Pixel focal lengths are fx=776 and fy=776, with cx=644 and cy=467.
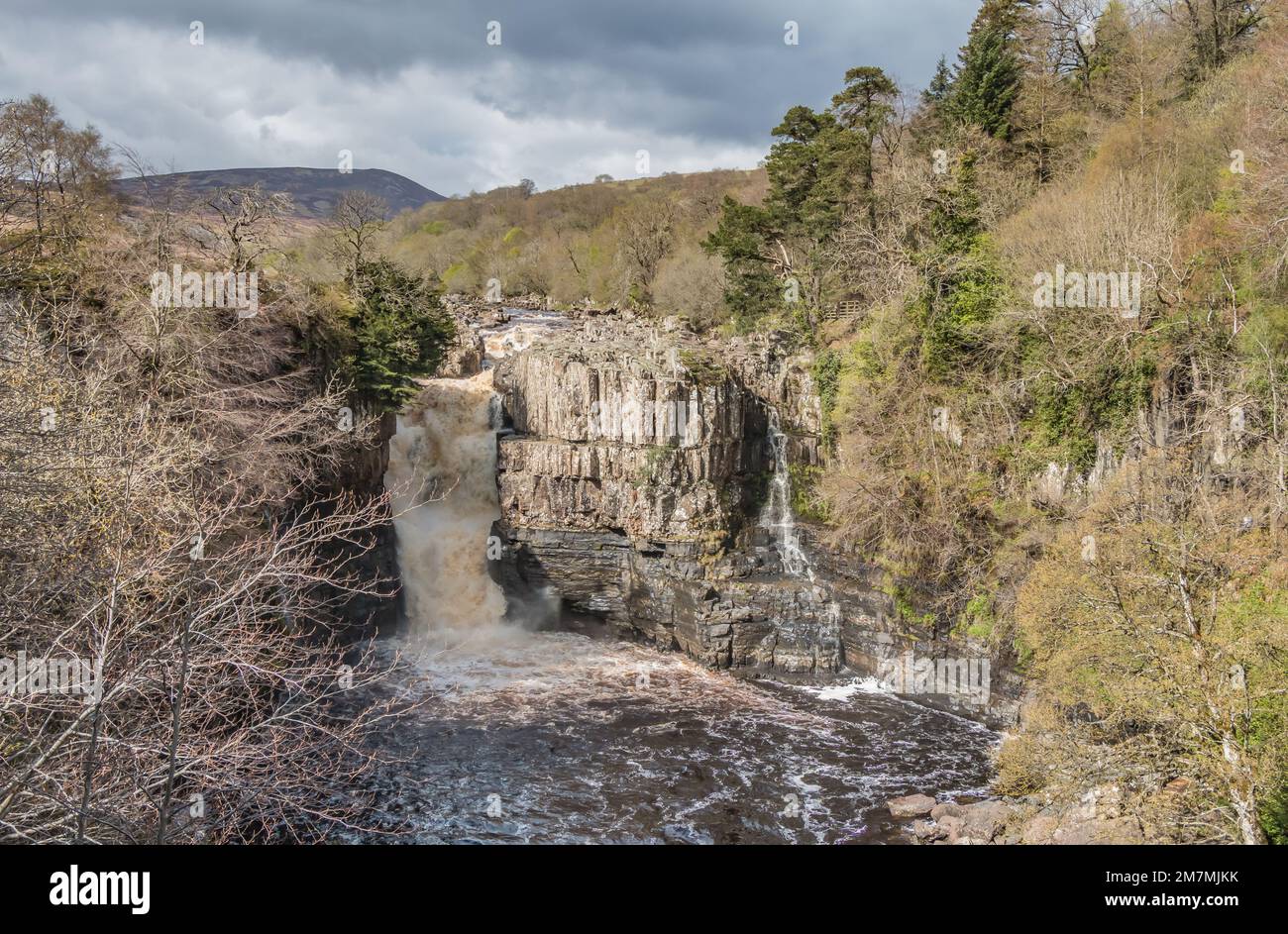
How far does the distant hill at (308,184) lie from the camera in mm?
22781


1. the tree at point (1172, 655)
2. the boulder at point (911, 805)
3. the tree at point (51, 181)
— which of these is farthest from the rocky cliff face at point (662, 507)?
the tree at point (51, 181)

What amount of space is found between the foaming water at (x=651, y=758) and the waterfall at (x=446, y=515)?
294 cm

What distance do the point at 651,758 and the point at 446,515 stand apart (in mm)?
13516

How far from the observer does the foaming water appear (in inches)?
667

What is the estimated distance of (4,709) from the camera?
24.9ft

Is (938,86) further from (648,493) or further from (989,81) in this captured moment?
(648,493)

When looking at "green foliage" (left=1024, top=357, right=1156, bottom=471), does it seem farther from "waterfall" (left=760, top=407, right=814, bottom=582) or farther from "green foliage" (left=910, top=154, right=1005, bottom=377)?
"waterfall" (left=760, top=407, right=814, bottom=582)

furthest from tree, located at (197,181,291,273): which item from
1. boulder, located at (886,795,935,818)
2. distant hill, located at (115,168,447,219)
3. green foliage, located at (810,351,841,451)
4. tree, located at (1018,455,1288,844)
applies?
tree, located at (1018,455,1288,844)

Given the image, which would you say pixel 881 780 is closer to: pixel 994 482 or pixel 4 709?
pixel 994 482

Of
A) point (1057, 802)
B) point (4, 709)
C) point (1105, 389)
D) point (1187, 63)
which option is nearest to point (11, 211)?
point (4, 709)

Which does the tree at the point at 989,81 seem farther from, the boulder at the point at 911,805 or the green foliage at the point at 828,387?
the boulder at the point at 911,805

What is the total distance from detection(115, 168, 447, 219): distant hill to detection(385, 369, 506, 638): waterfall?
8455 millimetres

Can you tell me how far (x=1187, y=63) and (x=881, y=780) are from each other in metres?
30.3

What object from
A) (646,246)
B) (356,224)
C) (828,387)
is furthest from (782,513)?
(646,246)
